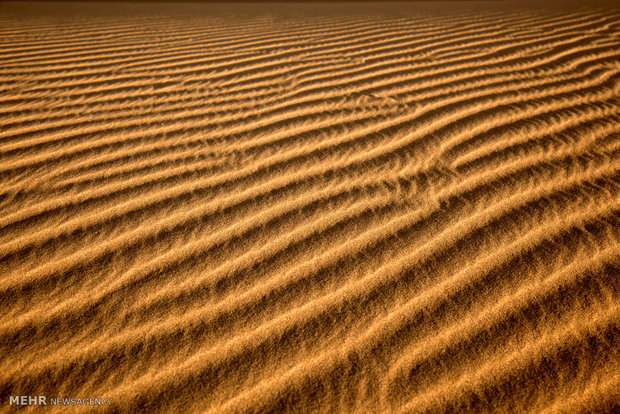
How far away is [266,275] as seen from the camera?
4.45 ft

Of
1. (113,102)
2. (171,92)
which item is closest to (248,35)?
(171,92)

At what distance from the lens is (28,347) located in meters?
1.15

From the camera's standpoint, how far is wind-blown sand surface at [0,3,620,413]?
110 cm

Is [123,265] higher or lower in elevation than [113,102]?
lower

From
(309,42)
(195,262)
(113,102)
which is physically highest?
(309,42)

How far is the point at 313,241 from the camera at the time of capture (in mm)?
1482

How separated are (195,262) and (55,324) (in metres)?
0.51

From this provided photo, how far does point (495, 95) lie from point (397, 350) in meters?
2.24

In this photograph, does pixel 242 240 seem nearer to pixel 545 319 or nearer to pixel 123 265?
pixel 123 265

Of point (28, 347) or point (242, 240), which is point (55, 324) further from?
point (242, 240)

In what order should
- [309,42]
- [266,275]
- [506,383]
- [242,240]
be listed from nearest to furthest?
[506,383]
[266,275]
[242,240]
[309,42]

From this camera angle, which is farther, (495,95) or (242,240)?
(495,95)

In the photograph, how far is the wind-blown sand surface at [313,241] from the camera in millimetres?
1096

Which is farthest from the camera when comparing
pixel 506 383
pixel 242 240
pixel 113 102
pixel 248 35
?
pixel 248 35
